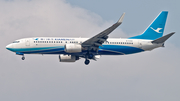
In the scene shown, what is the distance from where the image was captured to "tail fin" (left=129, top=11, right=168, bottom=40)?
7294 cm

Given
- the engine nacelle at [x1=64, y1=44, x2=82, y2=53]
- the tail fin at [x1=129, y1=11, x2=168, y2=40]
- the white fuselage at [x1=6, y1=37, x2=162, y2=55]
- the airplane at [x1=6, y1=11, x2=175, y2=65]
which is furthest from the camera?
the tail fin at [x1=129, y1=11, x2=168, y2=40]

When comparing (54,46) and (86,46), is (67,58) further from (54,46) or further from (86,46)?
(86,46)

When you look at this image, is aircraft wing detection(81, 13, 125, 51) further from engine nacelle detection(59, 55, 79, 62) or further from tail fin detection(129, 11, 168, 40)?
tail fin detection(129, 11, 168, 40)

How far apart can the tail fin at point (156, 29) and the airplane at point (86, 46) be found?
0.20 meters

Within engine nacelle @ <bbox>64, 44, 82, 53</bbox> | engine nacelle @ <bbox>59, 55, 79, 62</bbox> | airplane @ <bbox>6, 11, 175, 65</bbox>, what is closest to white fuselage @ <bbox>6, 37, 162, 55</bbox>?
airplane @ <bbox>6, 11, 175, 65</bbox>

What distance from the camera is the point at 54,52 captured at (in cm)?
6731

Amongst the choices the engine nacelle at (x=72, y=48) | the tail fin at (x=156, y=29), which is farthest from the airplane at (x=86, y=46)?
the tail fin at (x=156, y=29)

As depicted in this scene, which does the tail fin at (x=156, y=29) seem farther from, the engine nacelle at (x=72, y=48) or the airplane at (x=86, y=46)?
the engine nacelle at (x=72, y=48)

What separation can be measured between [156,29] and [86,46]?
1545 cm

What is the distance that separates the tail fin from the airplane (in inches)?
7.9

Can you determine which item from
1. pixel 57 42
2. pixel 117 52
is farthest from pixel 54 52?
pixel 117 52

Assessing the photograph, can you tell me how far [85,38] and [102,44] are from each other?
3.28m

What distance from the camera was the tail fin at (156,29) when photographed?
7294 cm

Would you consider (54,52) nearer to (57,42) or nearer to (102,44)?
(57,42)
